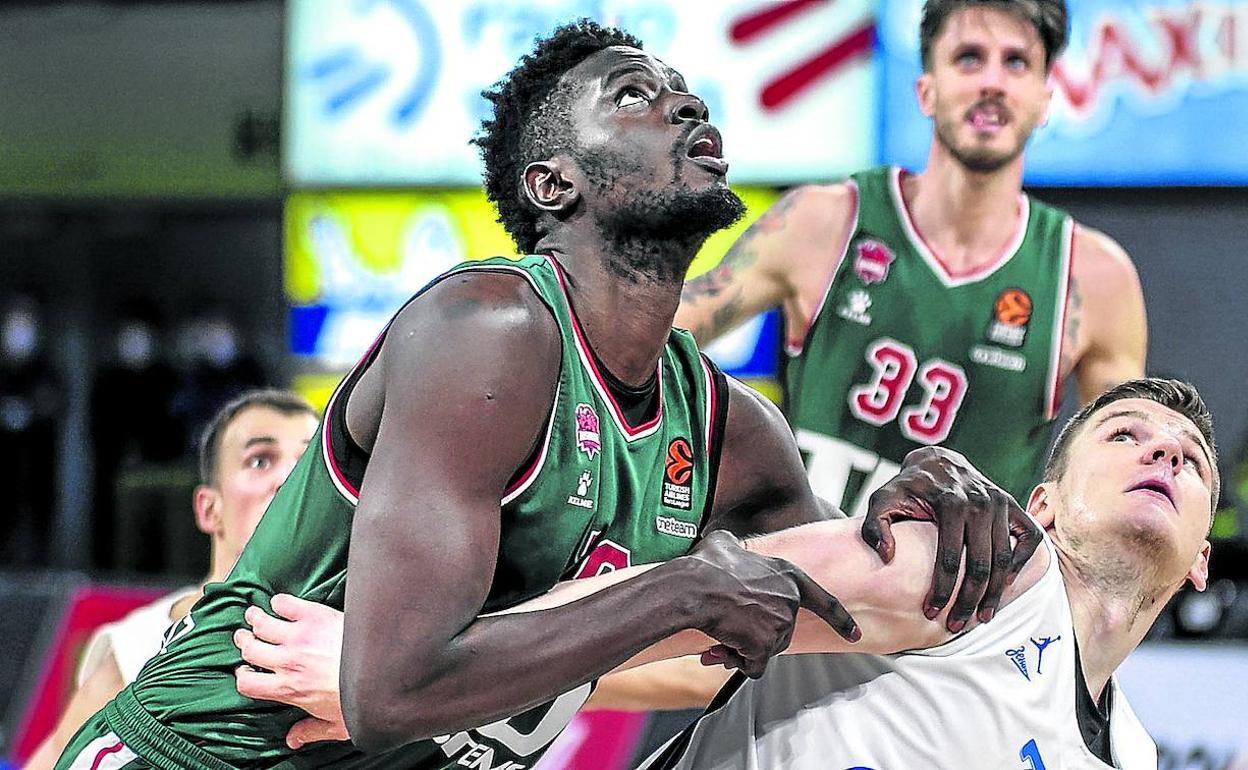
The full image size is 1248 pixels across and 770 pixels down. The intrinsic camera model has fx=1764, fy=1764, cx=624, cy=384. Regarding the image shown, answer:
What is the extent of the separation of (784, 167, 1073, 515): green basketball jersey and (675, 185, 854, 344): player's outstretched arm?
1.8 inches

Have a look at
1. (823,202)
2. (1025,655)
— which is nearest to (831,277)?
(823,202)

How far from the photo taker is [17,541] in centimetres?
997

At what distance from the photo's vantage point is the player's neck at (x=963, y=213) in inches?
183

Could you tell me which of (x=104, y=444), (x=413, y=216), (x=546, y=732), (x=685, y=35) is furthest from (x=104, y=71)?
(x=546, y=732)

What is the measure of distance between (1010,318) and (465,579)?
2.63m

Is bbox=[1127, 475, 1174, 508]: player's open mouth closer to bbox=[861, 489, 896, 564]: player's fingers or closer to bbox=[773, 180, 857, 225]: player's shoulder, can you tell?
bbox=[861, 489, 896, 564]: player's fingers

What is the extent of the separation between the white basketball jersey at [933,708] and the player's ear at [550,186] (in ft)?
2.93

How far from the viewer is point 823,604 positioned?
258 cm

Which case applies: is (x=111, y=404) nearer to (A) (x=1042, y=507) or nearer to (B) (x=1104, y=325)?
(B) (x=1104, y=325)

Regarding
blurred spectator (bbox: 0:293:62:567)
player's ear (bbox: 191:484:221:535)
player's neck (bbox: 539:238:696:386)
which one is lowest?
blurred spectator (bbox: 0:293:62:567)

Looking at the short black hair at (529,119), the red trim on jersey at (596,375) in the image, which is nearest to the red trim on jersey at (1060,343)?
the short black hair at (529,119)

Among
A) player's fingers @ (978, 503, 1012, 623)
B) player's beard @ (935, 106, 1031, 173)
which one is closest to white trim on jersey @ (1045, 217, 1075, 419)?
player's beard @ (935, 106, 1031, 173)

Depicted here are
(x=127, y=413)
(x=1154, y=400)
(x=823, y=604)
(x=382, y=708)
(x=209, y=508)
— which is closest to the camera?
(x=382, y=708)

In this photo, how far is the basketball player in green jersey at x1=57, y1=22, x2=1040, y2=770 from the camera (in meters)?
2.34
